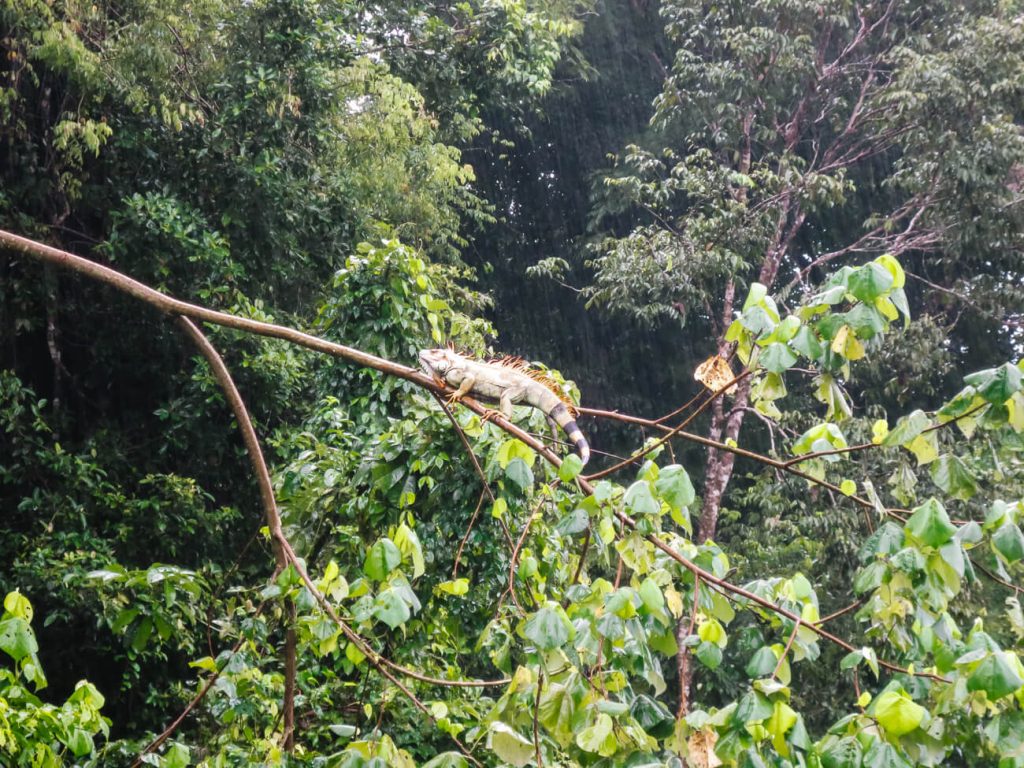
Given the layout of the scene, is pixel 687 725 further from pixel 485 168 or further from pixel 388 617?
pixel 485 168

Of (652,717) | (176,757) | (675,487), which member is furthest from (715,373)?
(176,757)

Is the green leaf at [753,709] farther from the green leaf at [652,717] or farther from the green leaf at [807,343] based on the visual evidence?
the green leaf at [807,343]

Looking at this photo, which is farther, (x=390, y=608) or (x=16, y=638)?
(x=16, y=638)

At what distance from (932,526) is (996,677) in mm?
229

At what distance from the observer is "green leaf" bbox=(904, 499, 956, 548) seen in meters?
1.57

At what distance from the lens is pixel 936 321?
956 cm

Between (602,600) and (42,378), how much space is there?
6536 mm

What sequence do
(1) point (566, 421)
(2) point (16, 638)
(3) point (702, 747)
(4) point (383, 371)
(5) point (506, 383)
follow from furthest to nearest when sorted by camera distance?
(5) point (506, 383) → (1) point (566, 421) → (4) point (383, 371) → (2) point (16, 638) → (3) point (702, 747)

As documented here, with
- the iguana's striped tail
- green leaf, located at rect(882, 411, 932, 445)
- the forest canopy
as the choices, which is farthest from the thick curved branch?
the iguana's striped tail

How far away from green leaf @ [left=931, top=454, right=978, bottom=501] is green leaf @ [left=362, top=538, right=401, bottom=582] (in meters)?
0.88

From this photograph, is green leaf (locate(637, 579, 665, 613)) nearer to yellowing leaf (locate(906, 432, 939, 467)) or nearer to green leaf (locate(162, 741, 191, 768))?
yellowing leaf (locate(906, 432, 939, 467))

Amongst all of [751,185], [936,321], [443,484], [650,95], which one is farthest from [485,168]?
[443,484]

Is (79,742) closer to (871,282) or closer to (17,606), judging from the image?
(17,606)

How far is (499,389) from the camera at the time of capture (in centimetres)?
340
